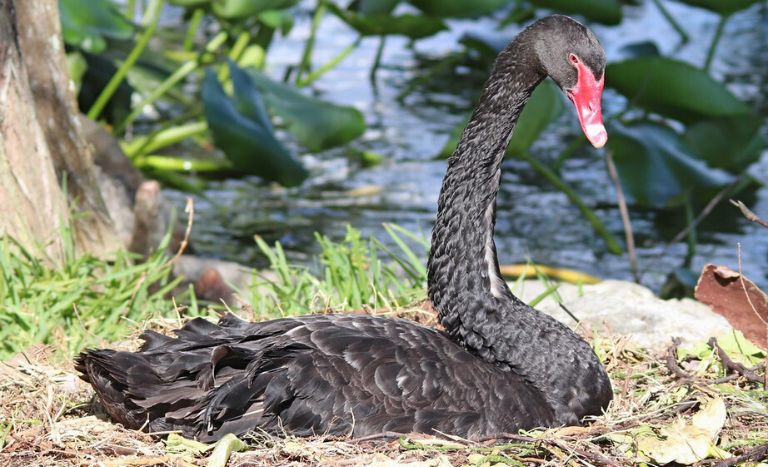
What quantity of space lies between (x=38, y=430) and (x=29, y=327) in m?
0.99

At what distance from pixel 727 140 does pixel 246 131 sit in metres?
2.80

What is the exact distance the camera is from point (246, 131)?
21.1 ft

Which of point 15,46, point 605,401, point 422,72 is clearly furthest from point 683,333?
point 422,72

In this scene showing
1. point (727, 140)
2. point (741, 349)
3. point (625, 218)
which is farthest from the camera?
point (727, 140)

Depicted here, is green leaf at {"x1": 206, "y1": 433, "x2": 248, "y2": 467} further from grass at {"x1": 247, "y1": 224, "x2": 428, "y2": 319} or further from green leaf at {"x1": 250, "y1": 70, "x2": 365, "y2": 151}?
green leaf at {"x1": 250, "y1": 70, "x2": 365, "y2": 151}

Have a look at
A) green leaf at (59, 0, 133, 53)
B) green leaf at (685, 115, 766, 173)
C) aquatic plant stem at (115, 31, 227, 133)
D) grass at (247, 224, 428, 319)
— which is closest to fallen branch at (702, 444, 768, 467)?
grass at (247, 224, 428, 319)

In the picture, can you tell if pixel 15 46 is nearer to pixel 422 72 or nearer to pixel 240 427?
pixel 240 427

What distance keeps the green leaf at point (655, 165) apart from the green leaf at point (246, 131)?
1889 millimetres

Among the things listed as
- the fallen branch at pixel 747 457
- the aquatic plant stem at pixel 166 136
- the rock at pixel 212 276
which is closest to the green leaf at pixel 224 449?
the fallen branch at pixel 747 457

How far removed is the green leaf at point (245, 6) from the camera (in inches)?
279

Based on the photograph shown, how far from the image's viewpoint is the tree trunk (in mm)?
4668

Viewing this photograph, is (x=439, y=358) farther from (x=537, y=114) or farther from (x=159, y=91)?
(x=159, y=91)

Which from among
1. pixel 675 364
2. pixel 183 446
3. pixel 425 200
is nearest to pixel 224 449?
pixel 183 446

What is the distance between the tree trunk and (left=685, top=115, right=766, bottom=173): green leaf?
3484 mm
